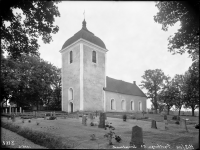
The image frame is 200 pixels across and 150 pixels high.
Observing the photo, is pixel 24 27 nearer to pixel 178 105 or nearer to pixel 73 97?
pixel 73 97

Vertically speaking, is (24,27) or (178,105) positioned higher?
(24,27)

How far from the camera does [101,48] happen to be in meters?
28.5

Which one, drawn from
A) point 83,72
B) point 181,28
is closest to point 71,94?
point 83,72

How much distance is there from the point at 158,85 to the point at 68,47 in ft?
72.6

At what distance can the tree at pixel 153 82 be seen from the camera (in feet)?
124

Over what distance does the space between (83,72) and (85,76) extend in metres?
0.71

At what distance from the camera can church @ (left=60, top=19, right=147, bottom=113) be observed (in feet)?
82.4

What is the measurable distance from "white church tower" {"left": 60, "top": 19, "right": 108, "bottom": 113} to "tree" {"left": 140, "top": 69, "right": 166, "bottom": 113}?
14165mm

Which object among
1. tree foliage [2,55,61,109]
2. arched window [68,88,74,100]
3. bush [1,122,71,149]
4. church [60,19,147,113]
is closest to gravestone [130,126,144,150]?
bush [1,122,71,149]

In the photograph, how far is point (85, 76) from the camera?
2542cm

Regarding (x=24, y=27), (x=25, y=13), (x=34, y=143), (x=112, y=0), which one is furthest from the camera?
(x=34, y=143)

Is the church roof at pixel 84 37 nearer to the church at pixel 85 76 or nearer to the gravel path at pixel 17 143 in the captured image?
the church at pixel 85 76

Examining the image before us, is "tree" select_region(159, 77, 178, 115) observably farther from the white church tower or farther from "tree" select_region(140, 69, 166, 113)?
the white church tower

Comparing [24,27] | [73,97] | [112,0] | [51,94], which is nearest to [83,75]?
[73,97]
